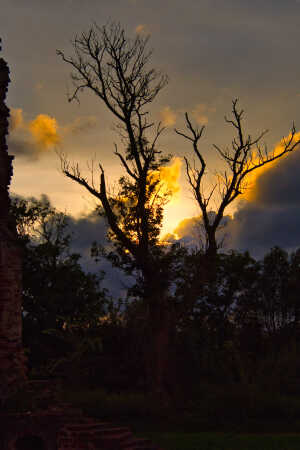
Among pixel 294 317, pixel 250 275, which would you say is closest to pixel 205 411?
pixel 250 275

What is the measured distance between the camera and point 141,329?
2700cm

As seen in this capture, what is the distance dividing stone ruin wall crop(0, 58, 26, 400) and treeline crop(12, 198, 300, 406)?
0.91 metres

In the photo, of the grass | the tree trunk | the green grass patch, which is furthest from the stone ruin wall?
the tree trunk

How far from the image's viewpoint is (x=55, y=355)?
2970 centimetres

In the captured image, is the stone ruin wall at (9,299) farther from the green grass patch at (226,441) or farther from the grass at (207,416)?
the green grass patch at (226,441)

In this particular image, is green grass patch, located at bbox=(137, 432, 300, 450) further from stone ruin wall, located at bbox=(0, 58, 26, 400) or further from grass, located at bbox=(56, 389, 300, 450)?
stone ruin wall, located at bbox=(0, 58, 26, 400)

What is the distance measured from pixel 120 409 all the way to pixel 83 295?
46.8 ft

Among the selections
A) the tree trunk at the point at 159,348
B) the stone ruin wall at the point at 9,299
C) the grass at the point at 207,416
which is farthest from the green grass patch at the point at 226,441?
the tree trunk at the point at 159,348

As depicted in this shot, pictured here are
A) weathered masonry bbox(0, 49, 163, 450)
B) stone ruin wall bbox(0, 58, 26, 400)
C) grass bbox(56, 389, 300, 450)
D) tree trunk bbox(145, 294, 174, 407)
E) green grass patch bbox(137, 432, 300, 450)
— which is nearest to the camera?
weathered masonry bbox(0, 49, 163, 450)

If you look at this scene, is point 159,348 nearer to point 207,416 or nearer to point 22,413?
point 207,416

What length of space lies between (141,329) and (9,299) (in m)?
11.9

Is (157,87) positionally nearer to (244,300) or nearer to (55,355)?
(55,355)

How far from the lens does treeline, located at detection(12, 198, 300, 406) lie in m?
24.0

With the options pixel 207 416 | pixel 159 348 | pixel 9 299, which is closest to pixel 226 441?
pixel 207 416
